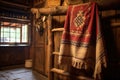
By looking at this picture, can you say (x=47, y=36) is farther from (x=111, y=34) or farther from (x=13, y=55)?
(x=13, y=55)

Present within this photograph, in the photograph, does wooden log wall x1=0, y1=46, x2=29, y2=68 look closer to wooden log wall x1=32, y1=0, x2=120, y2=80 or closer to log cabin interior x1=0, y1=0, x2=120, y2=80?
log cabin interior x1=0, y1=0, x2=120, y2=80

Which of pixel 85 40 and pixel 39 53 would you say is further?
pixel 39 53

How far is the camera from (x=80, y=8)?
1.53 meters

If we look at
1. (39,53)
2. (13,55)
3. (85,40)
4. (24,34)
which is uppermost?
(24,34)

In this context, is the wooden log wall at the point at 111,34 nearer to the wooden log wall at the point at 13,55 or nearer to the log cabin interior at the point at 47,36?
the log cabin interior at the point at 47,36

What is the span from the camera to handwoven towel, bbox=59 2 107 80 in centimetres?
135

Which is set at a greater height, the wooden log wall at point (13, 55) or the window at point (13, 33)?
the window at point (13, 33)

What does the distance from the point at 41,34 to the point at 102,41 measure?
2069 mm

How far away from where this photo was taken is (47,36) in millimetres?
2922

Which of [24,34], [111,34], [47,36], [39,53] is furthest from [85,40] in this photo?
[24,34]

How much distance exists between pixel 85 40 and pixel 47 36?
1.61 metres

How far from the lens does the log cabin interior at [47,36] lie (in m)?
1.47

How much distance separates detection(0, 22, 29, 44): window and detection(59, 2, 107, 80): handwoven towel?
3.67 m

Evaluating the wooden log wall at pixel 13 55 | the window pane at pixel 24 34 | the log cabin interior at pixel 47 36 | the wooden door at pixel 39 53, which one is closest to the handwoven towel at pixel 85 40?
the log cabin interior at pixel 47 36
